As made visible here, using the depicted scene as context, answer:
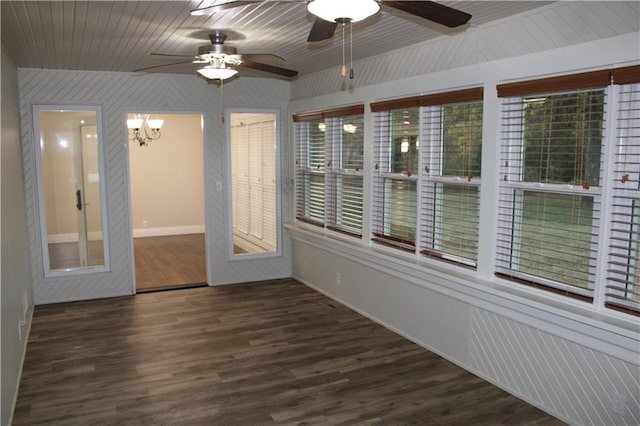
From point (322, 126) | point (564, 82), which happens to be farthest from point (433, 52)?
point (322, 126)

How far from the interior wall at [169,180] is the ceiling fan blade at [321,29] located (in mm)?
7174

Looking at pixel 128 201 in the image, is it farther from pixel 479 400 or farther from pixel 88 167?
pixel 479 400

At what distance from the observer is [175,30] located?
3.68 metres

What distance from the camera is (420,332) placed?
4.29 meters

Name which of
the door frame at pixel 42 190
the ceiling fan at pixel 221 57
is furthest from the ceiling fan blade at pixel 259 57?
the door frame at pixel 42 190

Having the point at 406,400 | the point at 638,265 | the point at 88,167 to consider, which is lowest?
the point at 406,400

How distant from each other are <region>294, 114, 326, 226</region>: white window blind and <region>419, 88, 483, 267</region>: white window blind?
71.6 inches

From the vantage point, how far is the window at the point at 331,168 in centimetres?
521

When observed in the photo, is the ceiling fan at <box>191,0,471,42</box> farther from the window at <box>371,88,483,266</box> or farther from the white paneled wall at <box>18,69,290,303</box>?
the white paneled wall at <box>18,69,290,303</box>

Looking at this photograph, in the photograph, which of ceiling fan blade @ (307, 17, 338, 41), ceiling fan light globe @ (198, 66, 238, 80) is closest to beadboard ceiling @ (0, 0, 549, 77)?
ceiling fan light globe @ (198, 66, 238, 80)

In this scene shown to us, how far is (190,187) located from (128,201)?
13.6ft

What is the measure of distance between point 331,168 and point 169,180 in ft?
16.9

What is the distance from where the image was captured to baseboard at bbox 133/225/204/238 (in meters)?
9.73

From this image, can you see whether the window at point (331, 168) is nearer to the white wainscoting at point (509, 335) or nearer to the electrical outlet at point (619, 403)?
the white wainscoting at point (509, 335)
